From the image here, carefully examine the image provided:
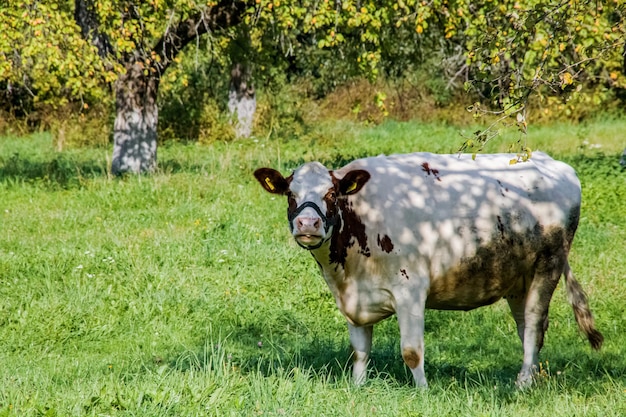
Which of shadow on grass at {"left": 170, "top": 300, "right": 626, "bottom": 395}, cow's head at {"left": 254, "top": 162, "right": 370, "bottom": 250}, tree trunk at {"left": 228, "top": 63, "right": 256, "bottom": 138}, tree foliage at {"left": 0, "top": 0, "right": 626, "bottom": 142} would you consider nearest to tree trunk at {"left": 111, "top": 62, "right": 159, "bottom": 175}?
tree foliage at {"left": 0, "top": 0, "right": 626, "bottom": 142}

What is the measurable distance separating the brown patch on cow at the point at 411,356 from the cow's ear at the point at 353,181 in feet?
4.06

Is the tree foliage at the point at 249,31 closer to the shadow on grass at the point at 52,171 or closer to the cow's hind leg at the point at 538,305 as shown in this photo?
the shadow on grass at the point at 52,171

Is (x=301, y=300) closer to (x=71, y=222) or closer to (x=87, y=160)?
(x=71, y=222)

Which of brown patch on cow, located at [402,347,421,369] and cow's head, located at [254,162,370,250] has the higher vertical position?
cow's head, located at [254,162,370,250]

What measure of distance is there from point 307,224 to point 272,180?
2.25 ft

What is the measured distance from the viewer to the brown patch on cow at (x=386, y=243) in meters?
6.70

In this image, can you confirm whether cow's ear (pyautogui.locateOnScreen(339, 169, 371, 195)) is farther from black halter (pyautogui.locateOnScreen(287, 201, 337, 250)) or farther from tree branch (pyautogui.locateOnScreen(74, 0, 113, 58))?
tree branch (pyautogui.locateOnScreen(74, 0, 113, 58))

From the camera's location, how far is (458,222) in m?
6.95

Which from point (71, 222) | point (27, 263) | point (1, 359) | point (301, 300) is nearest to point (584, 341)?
point (301, 300)

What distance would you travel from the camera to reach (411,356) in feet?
21.8

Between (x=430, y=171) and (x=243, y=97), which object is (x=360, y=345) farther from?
(x=243, y=97)

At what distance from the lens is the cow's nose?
6.02m

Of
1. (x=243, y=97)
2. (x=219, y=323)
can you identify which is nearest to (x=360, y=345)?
(x=219, y=323)

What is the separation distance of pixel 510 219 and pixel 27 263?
5.74 m
